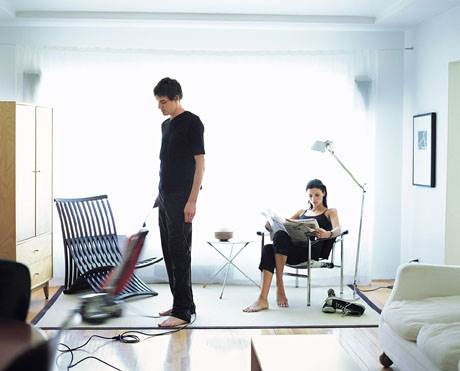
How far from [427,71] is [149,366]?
366 cm

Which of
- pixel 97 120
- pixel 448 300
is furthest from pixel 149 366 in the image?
pixel 97 120

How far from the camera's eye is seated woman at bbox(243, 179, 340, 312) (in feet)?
18.9

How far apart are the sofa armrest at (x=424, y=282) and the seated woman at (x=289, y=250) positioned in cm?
152

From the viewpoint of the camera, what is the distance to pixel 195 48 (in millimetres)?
6895

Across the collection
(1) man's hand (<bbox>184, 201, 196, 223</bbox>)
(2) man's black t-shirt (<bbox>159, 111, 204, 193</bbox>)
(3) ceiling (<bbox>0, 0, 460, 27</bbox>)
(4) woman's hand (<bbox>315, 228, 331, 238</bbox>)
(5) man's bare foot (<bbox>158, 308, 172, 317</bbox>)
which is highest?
(3) ceiling (<bbox>0, 0, 460, 27</bbox>)

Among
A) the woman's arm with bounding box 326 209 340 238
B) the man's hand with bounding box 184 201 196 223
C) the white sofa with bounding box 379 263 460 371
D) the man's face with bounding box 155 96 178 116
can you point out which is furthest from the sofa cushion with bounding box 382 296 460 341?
the man's face with bounding box 155 96 178 116

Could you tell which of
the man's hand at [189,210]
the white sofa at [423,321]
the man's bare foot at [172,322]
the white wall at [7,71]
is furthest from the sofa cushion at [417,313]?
the white wall at [7,71]

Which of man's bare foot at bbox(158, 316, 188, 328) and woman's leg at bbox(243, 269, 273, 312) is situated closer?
man's bare foot at bbox(158, 316, 188, 328)

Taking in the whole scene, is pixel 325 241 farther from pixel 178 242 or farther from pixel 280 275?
pixel 178 242

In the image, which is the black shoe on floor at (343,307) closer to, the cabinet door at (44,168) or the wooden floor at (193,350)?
the wooden floor at (193,350)

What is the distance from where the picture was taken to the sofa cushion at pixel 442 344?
10.7ft

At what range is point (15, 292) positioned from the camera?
8.71 ft

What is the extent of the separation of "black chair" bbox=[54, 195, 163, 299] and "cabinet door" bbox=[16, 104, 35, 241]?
0.32 metres

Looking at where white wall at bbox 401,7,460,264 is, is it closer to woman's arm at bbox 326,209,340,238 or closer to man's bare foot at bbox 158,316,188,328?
woman's arm at bbox 326,209,340,238
